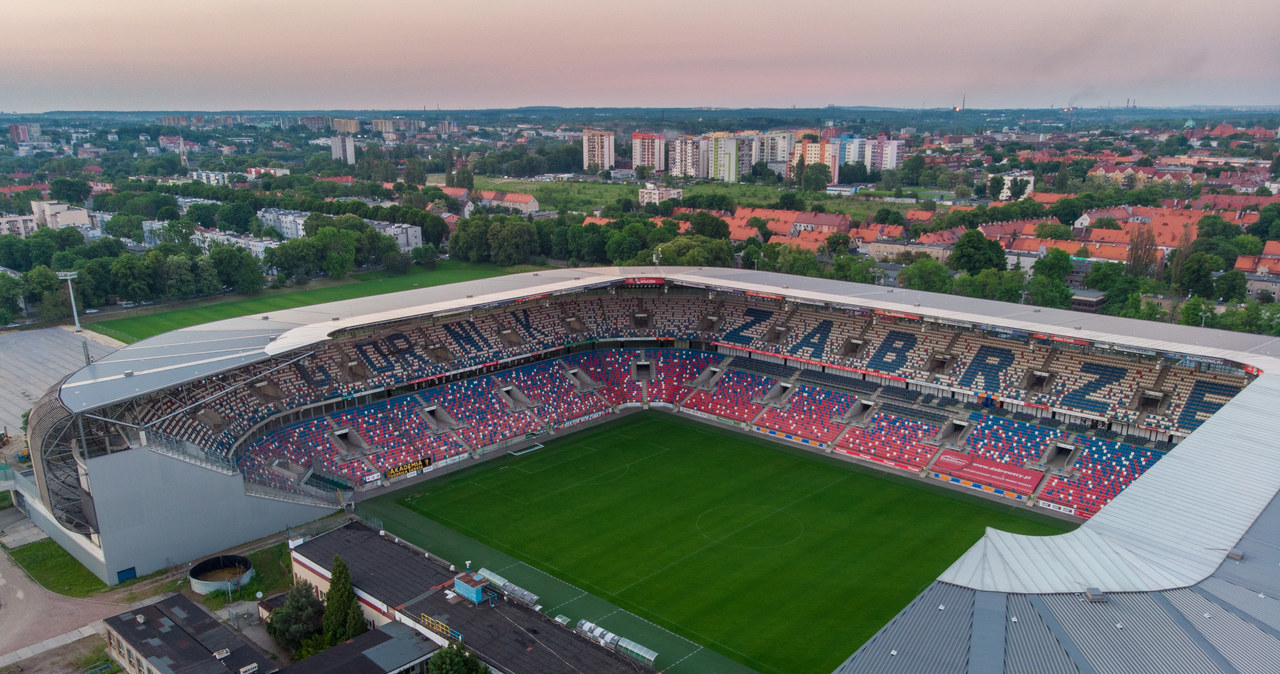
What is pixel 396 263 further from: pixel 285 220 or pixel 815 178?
pixel 815 178

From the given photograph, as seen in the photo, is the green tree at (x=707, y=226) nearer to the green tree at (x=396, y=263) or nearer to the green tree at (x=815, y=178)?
the green tree at (x=396, y=263)

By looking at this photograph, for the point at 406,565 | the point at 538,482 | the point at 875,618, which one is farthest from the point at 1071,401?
the point at 406,565

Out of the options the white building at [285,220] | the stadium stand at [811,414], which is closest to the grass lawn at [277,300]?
the white building at [285,220]

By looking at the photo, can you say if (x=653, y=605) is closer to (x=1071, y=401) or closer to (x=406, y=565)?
(x=406, y=565)

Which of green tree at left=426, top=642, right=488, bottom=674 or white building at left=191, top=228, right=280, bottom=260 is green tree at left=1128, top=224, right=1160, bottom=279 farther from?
white building at left=191, top=228, right=280, bottom=260

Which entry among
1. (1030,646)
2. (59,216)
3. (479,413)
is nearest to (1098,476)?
(1030,646)

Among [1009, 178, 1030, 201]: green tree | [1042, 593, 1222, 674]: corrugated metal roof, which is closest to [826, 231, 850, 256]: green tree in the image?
[1009, 178, 1030, 201]: green tree
